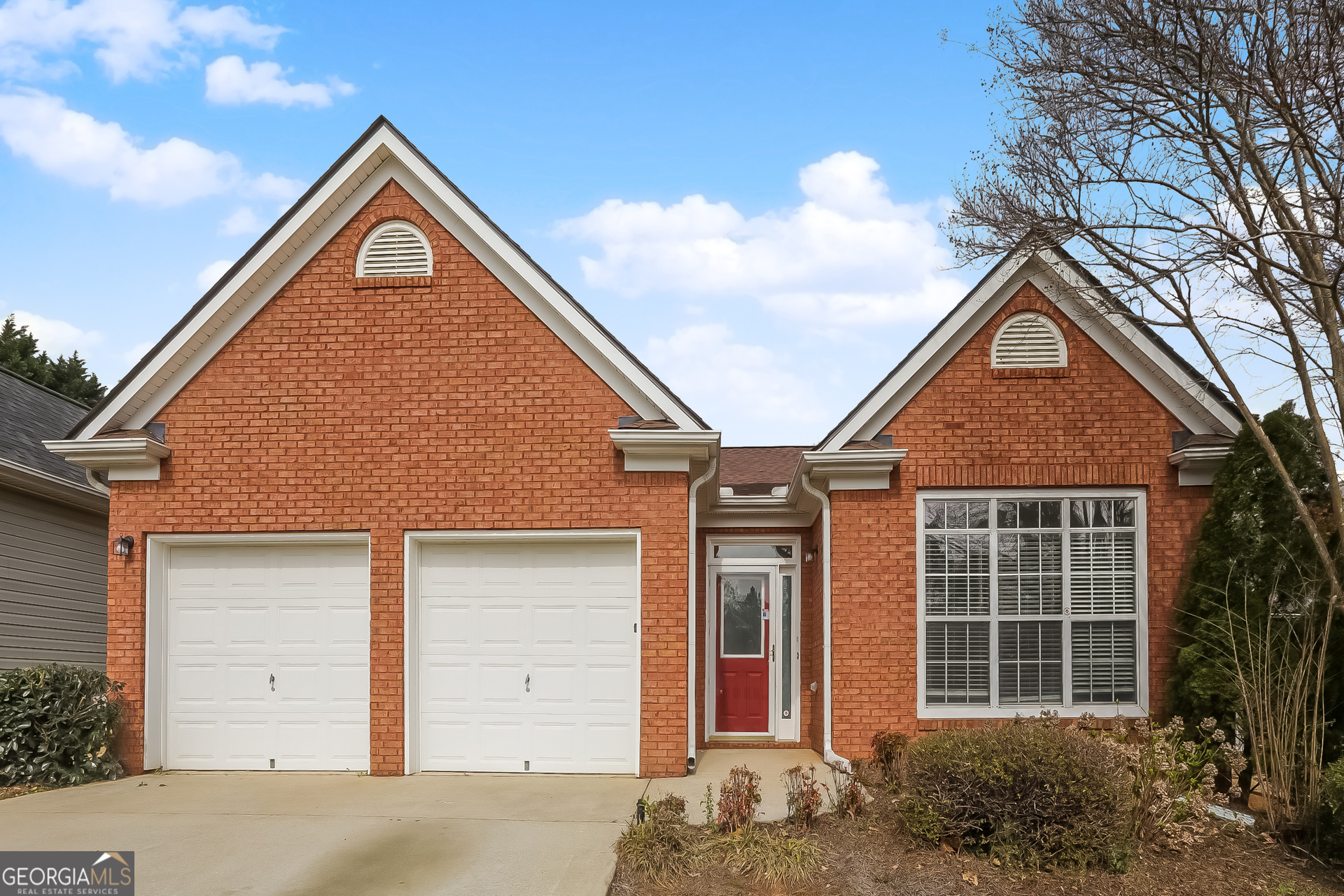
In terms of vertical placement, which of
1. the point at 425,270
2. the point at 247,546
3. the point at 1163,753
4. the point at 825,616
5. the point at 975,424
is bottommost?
the point at 1163,753

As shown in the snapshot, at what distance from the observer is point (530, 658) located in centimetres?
1037

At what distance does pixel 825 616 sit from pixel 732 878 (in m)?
4.51

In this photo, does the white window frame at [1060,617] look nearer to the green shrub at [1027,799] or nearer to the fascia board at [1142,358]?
the fascia board at [1142,358]

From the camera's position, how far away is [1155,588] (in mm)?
10352

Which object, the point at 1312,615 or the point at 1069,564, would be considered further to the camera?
the point at 1069,564

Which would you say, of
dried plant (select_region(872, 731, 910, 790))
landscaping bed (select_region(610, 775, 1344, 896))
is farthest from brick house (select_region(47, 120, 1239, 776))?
landscaping bed (select_region(610, 775, 1344, 896))

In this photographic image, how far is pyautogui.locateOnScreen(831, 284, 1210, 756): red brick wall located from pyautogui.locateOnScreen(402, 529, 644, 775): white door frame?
2.10m

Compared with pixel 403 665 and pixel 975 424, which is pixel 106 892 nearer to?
pixel 403 665

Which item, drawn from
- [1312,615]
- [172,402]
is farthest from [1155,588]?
[172,402]

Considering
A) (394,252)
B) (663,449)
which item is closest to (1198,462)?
(663,449)

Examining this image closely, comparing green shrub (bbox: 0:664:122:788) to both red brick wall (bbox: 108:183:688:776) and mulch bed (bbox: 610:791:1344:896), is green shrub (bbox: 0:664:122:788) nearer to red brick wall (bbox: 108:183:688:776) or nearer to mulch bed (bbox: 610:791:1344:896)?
red brick wall (bbox: 108:183:688:776)

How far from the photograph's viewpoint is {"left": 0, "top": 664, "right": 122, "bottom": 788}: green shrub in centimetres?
969

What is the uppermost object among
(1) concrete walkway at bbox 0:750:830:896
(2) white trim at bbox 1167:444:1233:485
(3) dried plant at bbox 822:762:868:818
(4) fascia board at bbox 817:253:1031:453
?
(4) fascia board at bbox 817:253:1031:453

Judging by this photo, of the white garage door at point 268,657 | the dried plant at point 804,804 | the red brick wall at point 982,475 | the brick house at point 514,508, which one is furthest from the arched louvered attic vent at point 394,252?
the dried plant at point 804,804
